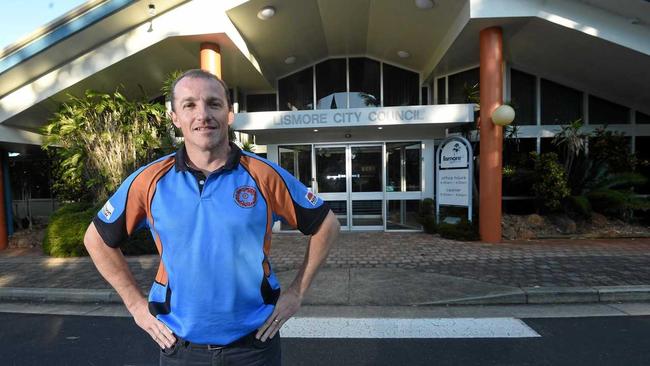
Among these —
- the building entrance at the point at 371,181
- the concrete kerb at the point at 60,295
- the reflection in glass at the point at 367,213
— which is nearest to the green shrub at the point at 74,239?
the concrete kerb at the point at 60,295

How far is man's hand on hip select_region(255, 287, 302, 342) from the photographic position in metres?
1.66

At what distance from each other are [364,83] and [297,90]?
86.9 inches

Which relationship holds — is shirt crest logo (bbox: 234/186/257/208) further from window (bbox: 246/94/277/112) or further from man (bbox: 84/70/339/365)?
window (bbox: 246/94/277/112)

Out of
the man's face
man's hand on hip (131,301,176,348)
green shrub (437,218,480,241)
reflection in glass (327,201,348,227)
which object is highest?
the man's face

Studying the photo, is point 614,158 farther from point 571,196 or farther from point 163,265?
point 163,265

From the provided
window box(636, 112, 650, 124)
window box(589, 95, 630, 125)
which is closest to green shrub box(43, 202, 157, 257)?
window box(589, 95, 630, 125)

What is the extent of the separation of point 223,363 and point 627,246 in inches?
369

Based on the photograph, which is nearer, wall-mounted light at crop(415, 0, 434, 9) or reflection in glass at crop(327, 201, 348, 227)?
wall-mounted light at crop(415, 0, 434, 9)

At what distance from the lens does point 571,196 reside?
9.52 m

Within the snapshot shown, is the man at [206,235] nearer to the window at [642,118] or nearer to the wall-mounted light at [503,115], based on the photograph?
the wall-mounted light at [503,115]

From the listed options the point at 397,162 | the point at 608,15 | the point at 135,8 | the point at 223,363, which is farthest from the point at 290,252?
the point at 608,15

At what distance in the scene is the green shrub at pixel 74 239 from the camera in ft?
26.8

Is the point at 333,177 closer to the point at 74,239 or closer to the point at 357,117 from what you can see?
the point at 357,117

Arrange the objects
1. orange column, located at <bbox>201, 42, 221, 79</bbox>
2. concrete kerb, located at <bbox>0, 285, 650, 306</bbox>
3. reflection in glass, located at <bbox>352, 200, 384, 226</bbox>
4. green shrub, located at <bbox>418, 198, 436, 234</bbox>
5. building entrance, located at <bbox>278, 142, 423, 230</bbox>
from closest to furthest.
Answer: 1. concrete kerb, located at <bbox>0, 285, 650, 306</bbox>
2. orange column, located at <bbox>201, 42, 221, 79</bbox>
3. green shrub, located at <bbox>418, 198, 436, 234</bbox>
4. building entrance, located at <bbox>278, 142, 423, 230</bbox>
5. reflection in glass, located at <bbox>352, 200, 384, 226</bbox>
